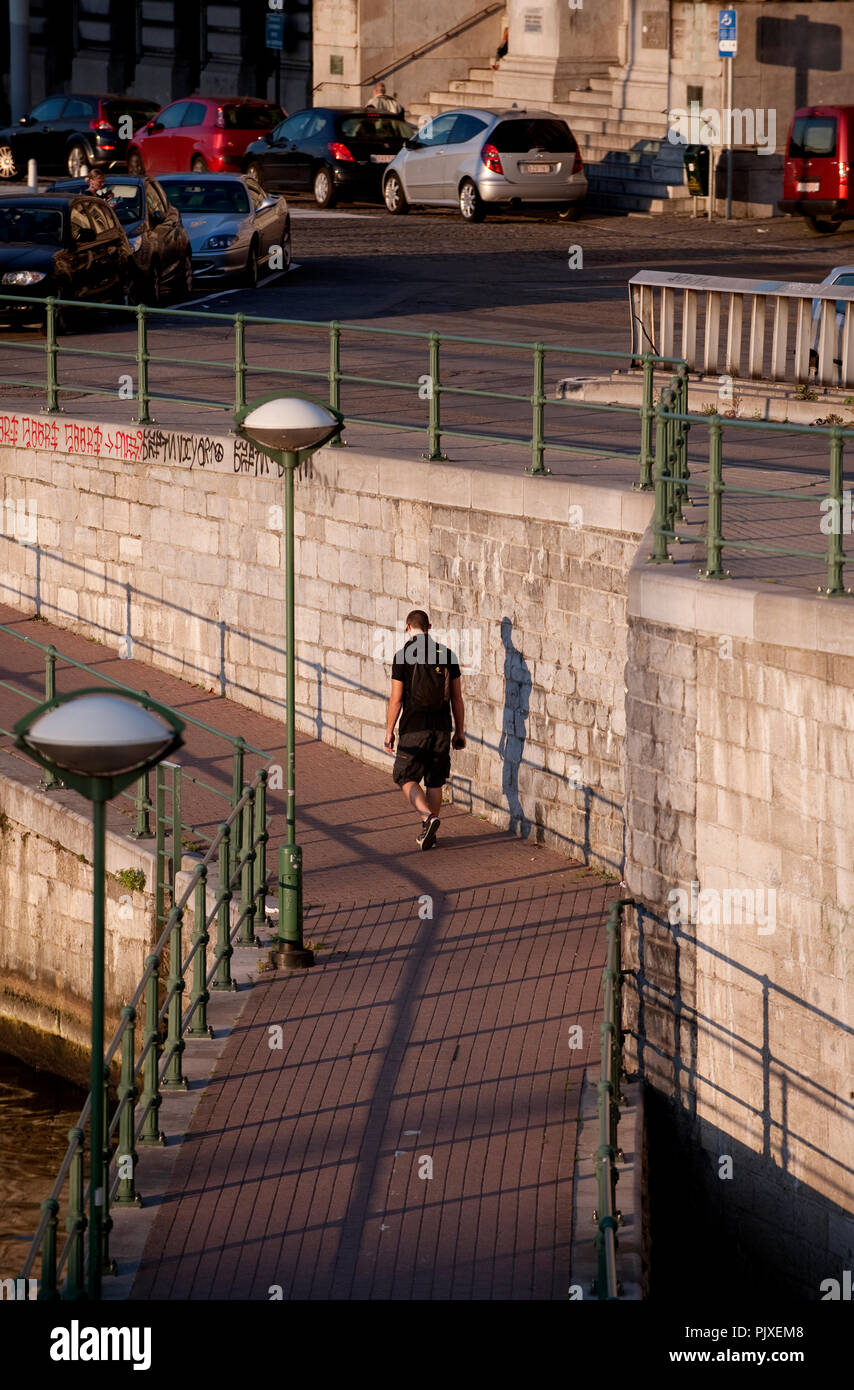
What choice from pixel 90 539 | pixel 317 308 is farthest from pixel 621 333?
pixel 90 539

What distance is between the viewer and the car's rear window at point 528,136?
3400cm

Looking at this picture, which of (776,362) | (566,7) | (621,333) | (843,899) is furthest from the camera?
(566,7)

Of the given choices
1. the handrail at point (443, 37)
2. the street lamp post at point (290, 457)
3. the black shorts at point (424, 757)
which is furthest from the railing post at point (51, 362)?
the handrail at point (443, 37)

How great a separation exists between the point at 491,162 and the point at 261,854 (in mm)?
22467

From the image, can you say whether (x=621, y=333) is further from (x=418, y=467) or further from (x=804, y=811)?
(x=804, y=811)

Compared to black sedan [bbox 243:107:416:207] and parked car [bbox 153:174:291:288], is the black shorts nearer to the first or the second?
parked car [bbox 153:174:291:288]

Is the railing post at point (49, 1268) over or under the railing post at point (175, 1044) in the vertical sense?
under

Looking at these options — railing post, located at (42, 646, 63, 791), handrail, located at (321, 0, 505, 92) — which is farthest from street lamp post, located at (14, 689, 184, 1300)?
handrail, located at (321, 0, 505, 92)

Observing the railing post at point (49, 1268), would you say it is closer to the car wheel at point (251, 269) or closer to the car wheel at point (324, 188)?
the car wheel at point (251, 269)

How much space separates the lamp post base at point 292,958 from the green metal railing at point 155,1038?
0.98ft

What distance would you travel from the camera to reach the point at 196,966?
1188 cm

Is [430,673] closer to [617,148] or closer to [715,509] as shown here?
[715,509]

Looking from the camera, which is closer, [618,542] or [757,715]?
[757,715]
